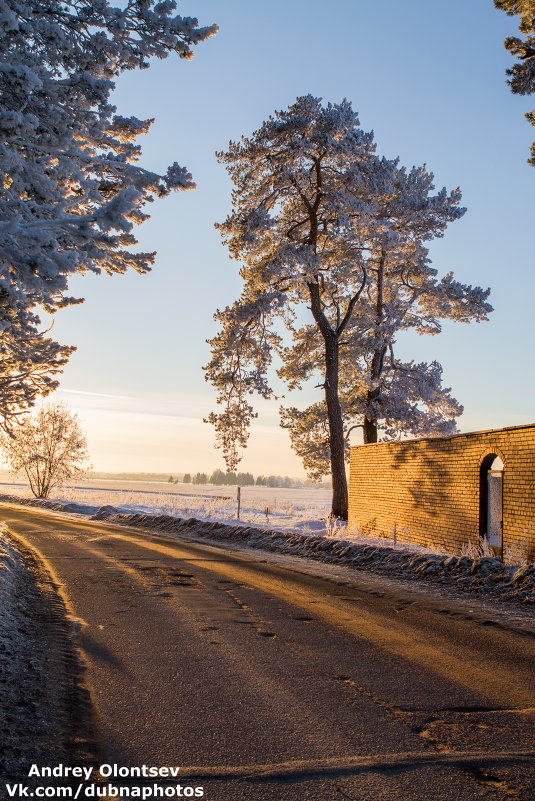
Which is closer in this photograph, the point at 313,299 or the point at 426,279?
the point at 313,299

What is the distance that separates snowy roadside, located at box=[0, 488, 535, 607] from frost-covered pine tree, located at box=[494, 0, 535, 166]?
9.63 metres

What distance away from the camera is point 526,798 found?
3.28 m

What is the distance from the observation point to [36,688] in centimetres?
497

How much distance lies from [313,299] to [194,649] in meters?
20.3

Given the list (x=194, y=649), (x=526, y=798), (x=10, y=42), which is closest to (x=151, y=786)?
(x=526, y=798)

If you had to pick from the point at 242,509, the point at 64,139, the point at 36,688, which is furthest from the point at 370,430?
the point at 36,688

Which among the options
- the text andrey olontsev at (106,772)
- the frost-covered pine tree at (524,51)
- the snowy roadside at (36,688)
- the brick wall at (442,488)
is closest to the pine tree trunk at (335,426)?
the brick wall at (442,488)

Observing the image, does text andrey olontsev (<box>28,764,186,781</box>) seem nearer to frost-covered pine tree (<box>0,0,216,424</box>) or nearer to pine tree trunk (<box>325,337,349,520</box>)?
frost-covered pine tree (<box>0,0,216,424</box>)

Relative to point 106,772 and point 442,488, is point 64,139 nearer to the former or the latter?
point 106,772

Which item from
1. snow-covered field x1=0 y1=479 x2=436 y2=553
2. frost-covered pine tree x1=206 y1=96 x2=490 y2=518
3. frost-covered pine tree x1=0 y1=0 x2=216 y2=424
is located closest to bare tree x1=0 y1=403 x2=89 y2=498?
snow-covered field x1=0 y1=479 x2=436 y2=553

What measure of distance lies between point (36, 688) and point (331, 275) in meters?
22.2

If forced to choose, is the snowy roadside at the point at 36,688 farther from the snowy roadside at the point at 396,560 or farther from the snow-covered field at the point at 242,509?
the snow-covered field at the point at 242,509

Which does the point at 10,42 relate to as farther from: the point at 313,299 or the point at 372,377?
the point at 372,377

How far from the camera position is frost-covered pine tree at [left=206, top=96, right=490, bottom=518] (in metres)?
22.2
